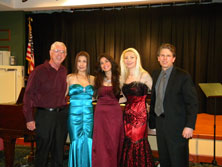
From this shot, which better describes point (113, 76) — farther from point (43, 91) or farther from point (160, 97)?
point (43, 91)

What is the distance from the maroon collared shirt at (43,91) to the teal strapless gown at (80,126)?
0.18 meters

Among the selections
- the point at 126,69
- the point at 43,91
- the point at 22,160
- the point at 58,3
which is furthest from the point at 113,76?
the point at 58,3

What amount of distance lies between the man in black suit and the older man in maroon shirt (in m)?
1.19

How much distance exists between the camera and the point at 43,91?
2.69 meters

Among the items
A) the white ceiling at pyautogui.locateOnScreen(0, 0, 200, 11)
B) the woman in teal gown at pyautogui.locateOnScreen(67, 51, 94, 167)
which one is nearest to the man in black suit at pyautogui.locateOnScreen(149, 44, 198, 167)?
the woman in teal gown at pyautogui.locateOnScreen(67, 51, 94, 167)

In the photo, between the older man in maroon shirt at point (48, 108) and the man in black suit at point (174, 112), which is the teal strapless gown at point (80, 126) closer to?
the older man in maroon shirt at point (48, 108)

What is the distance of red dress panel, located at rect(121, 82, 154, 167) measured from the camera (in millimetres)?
2625

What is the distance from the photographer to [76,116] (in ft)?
8.93

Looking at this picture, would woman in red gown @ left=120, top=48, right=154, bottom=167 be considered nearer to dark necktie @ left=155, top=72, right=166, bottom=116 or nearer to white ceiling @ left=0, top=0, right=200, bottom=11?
dark necktie @ left=155, top=72, right=166, bottom=116

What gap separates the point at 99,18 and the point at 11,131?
5582 mm

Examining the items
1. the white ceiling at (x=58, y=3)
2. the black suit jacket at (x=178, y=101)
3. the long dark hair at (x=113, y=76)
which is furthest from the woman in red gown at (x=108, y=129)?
the white ceiling at (x=58, y=3)

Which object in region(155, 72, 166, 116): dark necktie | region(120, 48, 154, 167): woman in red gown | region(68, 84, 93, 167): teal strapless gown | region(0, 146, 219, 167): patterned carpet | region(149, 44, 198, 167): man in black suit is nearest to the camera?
region(149, 44, 198, 167): man in black suit

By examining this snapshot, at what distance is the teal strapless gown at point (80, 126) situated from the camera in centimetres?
273

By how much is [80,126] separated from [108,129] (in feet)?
1.16
